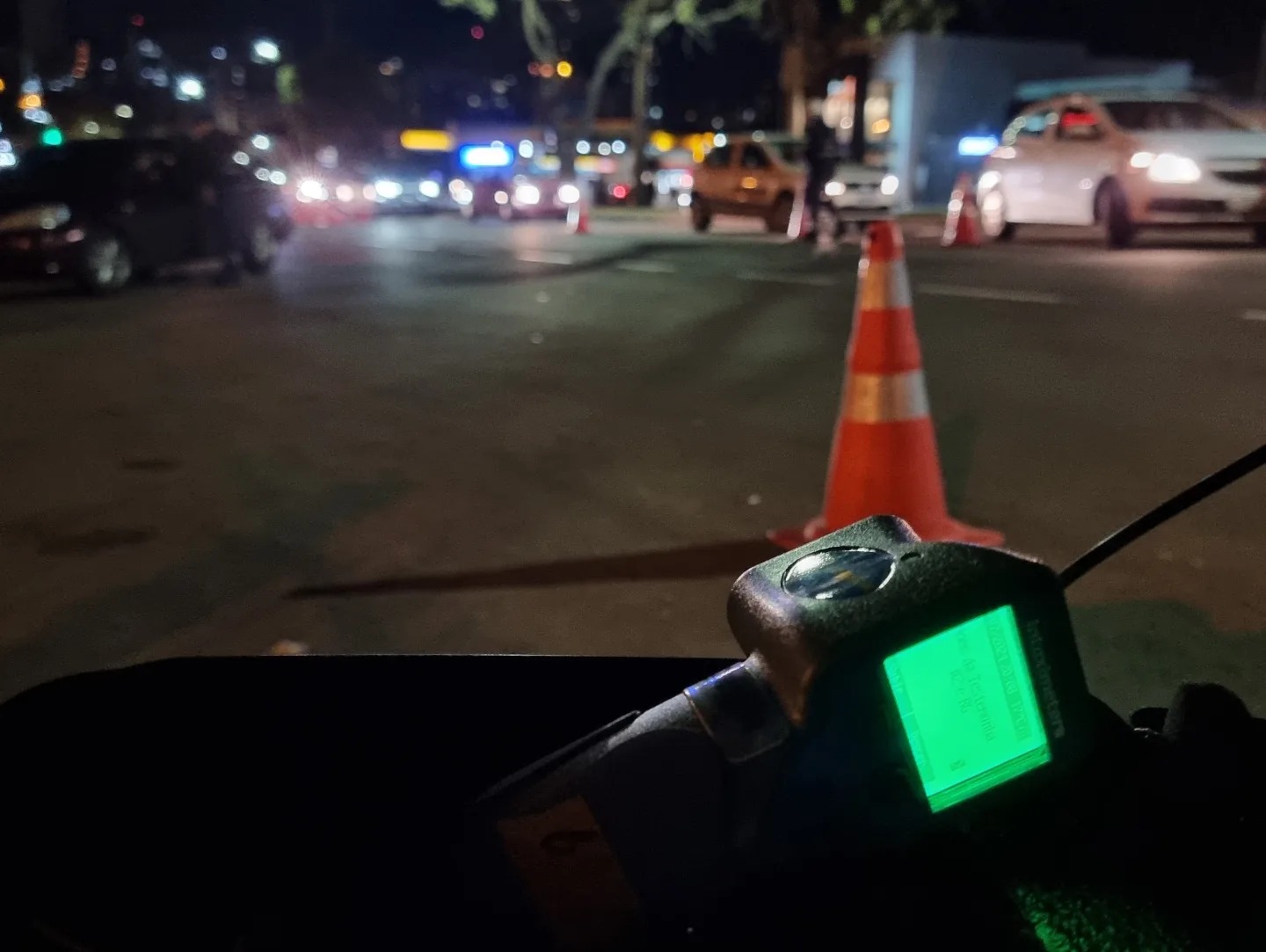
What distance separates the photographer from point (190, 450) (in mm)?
6477

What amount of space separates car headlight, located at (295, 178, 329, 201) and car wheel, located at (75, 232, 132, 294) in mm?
20746

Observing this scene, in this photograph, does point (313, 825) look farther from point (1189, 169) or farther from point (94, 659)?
point (1189, 169)

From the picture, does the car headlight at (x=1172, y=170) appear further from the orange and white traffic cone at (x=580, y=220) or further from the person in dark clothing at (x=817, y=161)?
the orange and white traffic cone at (x=580, y=220)

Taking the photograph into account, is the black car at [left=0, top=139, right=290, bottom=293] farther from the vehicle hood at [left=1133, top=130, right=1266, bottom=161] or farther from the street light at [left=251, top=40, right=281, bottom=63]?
the street light at [left=251, top=40, right=281, bottom=63]

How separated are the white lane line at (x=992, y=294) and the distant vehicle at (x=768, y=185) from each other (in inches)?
373

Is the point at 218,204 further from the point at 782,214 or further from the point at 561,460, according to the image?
the point at 561,460

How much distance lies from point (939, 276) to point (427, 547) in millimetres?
9560

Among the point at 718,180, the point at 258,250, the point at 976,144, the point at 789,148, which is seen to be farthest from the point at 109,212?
the point at 976,144

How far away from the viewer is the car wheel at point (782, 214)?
72.7ft

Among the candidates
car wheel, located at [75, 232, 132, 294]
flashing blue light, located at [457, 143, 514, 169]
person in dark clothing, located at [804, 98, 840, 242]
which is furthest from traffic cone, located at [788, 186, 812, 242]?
flashing blue light, located at [457, 143, 514, 169]

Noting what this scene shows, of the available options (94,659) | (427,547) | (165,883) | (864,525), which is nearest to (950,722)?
(864,525)

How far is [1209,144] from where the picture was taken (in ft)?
47.5

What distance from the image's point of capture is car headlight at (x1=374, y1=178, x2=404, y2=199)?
122 feet

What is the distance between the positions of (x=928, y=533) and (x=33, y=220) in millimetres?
11627
